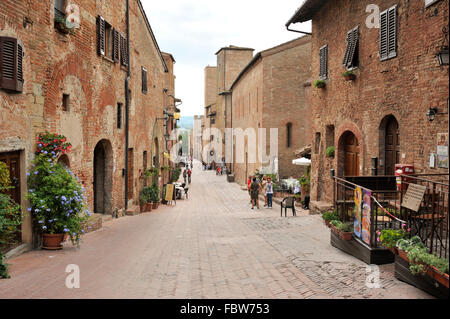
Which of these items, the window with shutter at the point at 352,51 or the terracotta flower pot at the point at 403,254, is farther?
the window with shutter at the point at 352,51

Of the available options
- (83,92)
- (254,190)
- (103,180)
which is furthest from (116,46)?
(254,190)

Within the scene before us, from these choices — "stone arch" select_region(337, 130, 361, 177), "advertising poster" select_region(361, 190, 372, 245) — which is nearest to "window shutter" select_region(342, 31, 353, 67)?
"stone arch" select_region(337, 130, 361, 177)

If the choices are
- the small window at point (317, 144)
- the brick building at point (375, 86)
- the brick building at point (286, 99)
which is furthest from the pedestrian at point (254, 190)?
the brick building at point (286, 99)

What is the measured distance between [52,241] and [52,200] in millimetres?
871

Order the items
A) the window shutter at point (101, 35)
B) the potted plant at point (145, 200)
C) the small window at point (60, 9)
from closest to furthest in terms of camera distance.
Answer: the small window at point (60, 9) → the window shutter at point (101, 35) → the potted plant at point (145, 200)

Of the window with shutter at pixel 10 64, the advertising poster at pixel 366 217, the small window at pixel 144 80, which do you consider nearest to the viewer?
the advertising poster at pixel 366 217

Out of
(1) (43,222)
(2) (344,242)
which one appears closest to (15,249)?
(1) (43,222)

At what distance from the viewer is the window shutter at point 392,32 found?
1002 centimetres

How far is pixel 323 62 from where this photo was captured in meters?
15.3

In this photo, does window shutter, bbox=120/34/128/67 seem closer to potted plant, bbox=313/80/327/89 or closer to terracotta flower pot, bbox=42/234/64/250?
potted plant, bbox=313/80/327/89

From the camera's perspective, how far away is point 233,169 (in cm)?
4788

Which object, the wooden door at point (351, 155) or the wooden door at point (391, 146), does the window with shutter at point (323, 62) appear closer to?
the wooden door at point (351, 155)

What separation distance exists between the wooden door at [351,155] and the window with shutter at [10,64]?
981 centimetres
